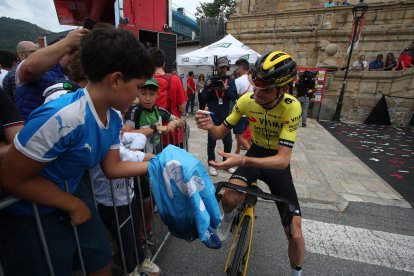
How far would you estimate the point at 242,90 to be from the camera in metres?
5.79

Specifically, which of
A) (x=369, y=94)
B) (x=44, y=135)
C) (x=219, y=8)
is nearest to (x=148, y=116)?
(x=44, y=135)

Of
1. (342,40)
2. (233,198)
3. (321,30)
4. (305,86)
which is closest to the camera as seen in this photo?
(233,198)

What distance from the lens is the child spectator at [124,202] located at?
6.19 feet

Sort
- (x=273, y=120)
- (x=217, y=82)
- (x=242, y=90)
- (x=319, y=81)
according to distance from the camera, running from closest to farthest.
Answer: (x=273, y=120), (x=217, y=82), (x=242, y=90), (x=319, y=81)

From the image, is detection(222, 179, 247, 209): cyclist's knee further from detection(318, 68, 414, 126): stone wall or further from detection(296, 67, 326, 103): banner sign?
detection(318, 68, 414, 126): stone wall

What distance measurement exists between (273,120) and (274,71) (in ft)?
1.68

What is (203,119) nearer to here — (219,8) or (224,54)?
(224,54)

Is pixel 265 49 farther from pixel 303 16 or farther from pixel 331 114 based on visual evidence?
pixel 331 114

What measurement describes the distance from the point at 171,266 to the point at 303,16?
66.2 feet

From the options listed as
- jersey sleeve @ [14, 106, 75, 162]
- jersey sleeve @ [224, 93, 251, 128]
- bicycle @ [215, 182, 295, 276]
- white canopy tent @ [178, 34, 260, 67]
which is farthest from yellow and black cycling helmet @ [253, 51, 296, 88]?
white canopy tent @ [178, 34, 260, 67]

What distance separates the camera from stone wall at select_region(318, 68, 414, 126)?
1204 cm

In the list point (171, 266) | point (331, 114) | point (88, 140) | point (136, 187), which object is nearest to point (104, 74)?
point (88, 140)

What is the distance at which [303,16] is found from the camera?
17.8 metres

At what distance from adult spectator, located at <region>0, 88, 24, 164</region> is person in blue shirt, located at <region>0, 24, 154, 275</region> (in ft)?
1.72
